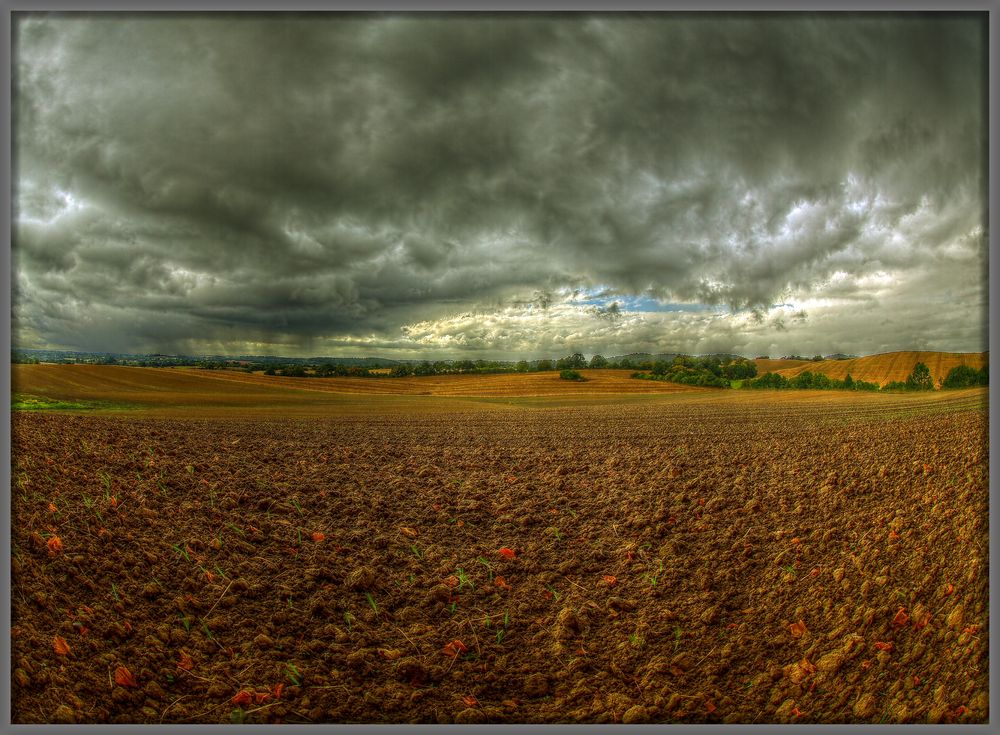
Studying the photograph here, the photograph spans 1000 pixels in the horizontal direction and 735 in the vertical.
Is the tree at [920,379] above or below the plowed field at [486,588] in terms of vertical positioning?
above

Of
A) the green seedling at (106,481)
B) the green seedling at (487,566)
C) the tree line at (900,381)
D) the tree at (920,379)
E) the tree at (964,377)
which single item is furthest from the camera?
the tree at (920,379)

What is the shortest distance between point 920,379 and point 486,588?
30.0 ft

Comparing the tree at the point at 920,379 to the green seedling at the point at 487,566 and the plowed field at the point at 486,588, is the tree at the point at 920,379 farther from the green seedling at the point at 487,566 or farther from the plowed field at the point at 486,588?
the green seedling at the point at 487,566

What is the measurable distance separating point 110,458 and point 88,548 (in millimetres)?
2373

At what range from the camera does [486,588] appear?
5.09 metres

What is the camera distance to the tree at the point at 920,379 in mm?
8328

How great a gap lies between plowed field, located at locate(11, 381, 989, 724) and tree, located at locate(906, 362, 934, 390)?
66cm

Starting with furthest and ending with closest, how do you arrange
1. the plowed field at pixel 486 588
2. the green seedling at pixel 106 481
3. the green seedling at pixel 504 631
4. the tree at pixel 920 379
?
the tree at pixel 920 379 < the green seedling at pixel 106 481 < the green seedling at pixel 504 631 < the plowed field at pixel 486 588

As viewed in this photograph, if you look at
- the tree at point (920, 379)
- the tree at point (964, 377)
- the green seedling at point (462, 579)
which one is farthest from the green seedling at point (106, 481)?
the tree at point (920, 379)

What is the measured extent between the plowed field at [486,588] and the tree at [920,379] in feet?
2.15

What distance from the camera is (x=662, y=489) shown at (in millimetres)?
7223

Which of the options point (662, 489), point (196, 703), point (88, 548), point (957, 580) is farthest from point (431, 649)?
point (957, 580)

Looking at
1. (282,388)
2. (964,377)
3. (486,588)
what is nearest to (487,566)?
(486,588)

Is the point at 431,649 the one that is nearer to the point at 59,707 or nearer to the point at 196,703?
the point at 196,703
